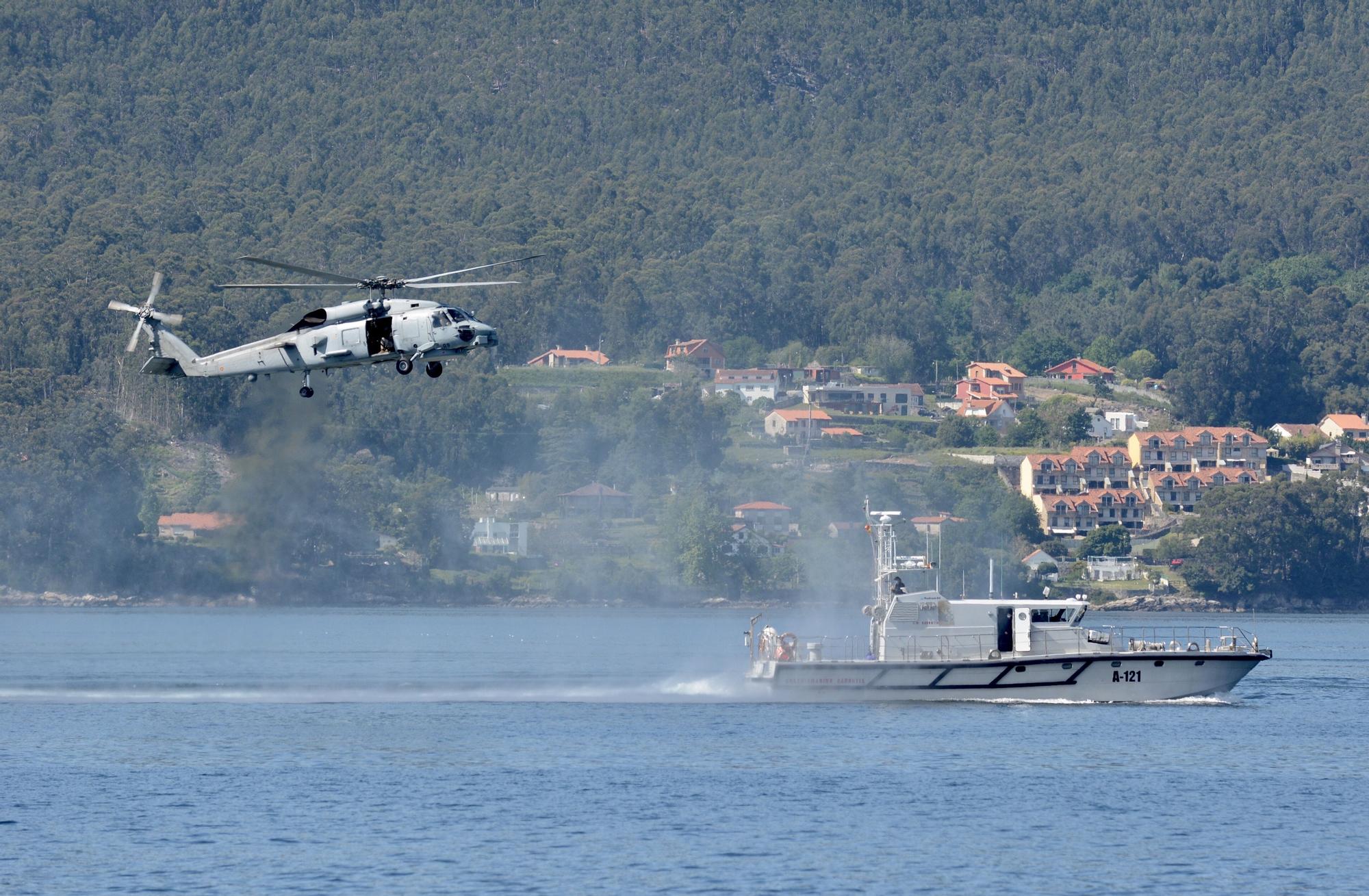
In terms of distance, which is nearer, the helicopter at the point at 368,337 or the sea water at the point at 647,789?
the sea water at the point at 647,789

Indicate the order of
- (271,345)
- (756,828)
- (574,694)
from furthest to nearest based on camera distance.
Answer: (574,694) < (271,345) < (756,828)

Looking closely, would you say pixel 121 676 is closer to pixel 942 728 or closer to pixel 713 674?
pixel 713 674

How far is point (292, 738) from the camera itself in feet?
232

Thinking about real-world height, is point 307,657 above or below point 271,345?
below

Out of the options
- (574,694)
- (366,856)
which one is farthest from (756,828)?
(574,694)

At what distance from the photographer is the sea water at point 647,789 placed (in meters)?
49.1

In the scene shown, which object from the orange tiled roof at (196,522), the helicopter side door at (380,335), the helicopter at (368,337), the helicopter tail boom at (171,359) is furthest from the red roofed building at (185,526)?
the helicopter side door at (380,335)

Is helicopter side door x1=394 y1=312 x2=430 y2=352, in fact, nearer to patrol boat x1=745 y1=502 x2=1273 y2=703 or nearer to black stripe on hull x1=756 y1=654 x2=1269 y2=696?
patrol boat x1=745 y1=502 x2=1273 y2=703

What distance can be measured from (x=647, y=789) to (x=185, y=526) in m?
138

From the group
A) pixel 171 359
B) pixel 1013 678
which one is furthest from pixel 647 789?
pixel 171 359

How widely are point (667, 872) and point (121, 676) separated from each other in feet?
168

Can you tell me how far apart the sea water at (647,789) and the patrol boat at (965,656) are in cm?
115

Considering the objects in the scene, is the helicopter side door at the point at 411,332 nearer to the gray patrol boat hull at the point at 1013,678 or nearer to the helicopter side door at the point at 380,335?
the helicopter side door at the point at 380,335

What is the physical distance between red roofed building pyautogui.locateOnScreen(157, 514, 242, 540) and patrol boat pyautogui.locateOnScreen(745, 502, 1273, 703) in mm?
115116
